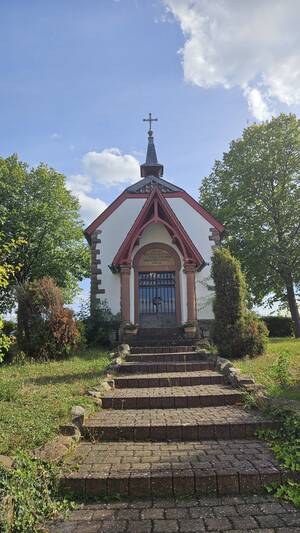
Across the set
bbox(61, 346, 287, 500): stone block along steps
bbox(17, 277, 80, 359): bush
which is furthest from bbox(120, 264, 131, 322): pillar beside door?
bbox(61, 346, 287, 500): stone block along steps

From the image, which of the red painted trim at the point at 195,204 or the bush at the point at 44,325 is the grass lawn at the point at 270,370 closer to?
the bush at the point at 44,325

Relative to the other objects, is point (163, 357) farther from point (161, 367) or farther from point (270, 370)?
point (270, 370)

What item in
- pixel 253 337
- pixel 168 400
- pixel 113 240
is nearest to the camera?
pixel 168 400

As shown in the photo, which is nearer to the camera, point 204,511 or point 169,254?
point 204,511

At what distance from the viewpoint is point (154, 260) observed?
16469 mm

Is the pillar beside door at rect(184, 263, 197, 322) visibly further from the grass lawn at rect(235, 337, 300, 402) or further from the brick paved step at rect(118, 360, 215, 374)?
the brick paved step at rect(118, 360, 215, 374)

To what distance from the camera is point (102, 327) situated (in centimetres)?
1527

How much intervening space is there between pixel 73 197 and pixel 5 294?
9.38 meters

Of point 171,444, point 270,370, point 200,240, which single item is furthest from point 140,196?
point 171,444

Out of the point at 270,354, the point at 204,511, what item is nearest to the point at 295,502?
the point at 204,511

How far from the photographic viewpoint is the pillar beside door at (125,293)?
14.9m

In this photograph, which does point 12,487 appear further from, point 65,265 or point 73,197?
point 73,197

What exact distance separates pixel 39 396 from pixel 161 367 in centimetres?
346

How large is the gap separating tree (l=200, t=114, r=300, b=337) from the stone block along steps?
14.2m
